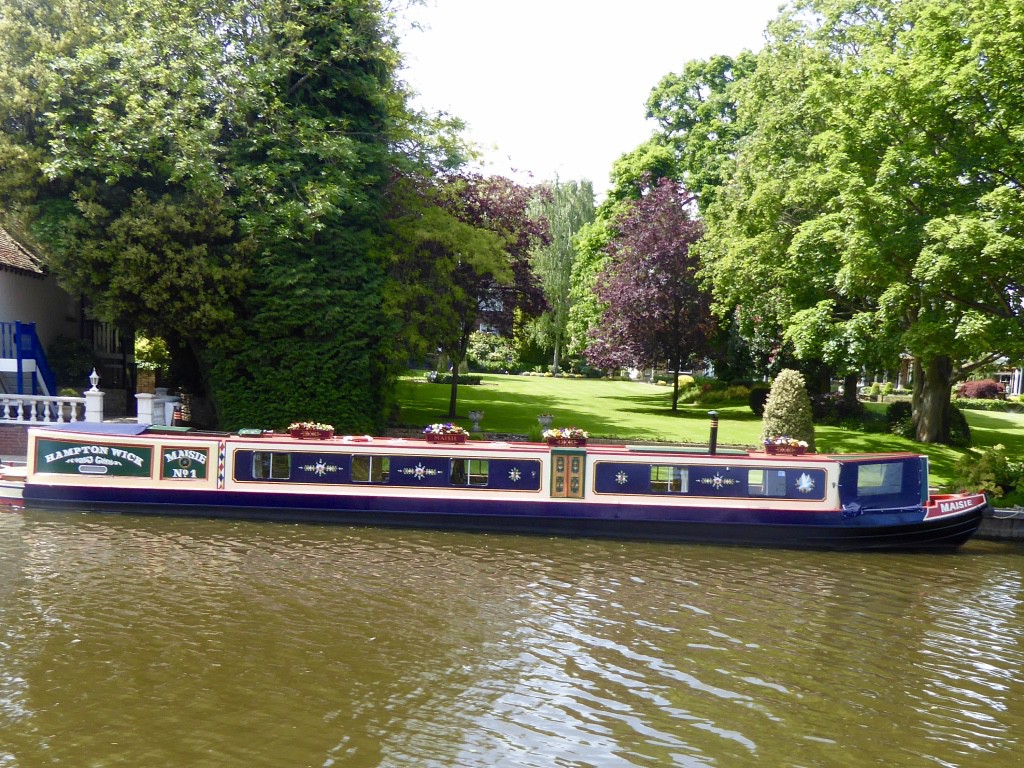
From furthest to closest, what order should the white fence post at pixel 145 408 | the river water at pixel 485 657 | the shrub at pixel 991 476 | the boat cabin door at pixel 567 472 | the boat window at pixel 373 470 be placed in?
the white fence post at pixel 145 408 < the shrub at pixel 991 476 < the boat window at pixel 373 470 < the boat cabin door at pixel 567 472 < the river water at pixel 485 657

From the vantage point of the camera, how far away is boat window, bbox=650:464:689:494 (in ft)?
56.3

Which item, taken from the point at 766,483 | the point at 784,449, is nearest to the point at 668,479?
the point at 766,483

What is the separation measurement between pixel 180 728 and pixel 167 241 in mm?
16410

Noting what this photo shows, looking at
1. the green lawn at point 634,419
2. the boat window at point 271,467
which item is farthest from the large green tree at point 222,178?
the boat window at point 271,467

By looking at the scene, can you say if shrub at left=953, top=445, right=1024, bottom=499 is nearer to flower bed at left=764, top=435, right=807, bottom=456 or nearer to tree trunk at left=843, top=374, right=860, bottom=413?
flower bed at left=764, top=435, right=807, bottom=456

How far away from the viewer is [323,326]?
23156 mm

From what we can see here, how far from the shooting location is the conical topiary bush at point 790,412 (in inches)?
941

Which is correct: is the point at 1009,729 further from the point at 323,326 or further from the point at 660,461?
the point at 323,326

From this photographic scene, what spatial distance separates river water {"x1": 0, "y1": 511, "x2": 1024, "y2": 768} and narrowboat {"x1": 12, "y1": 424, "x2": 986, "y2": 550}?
4.78 feet

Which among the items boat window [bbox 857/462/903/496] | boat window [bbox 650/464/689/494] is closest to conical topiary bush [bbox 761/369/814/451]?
boat window [bbox 857/462/903/496]

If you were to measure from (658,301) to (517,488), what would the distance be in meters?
20.4

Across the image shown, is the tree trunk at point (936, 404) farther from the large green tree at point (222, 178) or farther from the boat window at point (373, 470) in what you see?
the boat window at point (373, 470)

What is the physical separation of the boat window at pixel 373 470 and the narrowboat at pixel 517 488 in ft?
0.09

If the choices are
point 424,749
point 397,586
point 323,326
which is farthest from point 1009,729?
point 323,326
